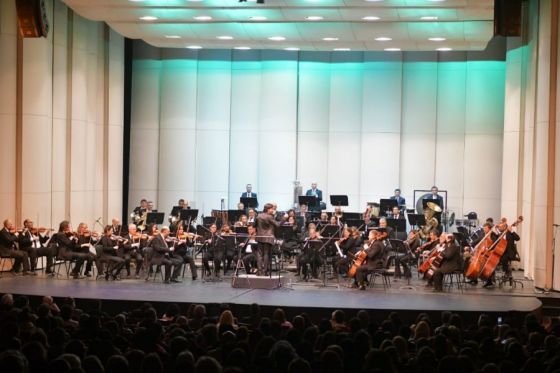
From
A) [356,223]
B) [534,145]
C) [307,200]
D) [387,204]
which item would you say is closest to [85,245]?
[307,200]

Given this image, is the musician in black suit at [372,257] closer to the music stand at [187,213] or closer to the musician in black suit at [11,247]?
the music stand at [187,213]

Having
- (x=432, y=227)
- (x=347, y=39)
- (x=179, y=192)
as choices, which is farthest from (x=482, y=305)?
(x=179, y=192)

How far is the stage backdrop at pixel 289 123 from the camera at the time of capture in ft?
89.6

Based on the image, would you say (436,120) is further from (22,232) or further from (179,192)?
(22,232)

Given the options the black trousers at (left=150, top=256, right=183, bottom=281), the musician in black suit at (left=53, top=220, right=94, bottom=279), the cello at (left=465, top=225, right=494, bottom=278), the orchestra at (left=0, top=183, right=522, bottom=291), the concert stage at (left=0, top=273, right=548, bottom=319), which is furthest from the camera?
the musician in black suit at (left=53, top=220, right=94, bottom=279)

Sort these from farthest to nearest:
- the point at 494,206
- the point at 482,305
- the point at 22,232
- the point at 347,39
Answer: the point at 494,206 → the point at 347,39 → the point at 22,232 → the point at 482,305

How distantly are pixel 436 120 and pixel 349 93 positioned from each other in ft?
9.56

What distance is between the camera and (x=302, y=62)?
2806 centimetres

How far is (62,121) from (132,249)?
175 inches

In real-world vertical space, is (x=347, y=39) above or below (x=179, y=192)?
above

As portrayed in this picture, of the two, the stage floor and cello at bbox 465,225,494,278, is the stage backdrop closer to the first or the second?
the stage floor

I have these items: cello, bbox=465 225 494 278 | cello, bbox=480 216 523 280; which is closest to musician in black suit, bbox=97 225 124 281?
cello, bbox=465 225 494 278

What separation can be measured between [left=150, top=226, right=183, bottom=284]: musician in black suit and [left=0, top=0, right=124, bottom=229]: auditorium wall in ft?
11.9

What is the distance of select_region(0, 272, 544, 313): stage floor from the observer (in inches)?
631
